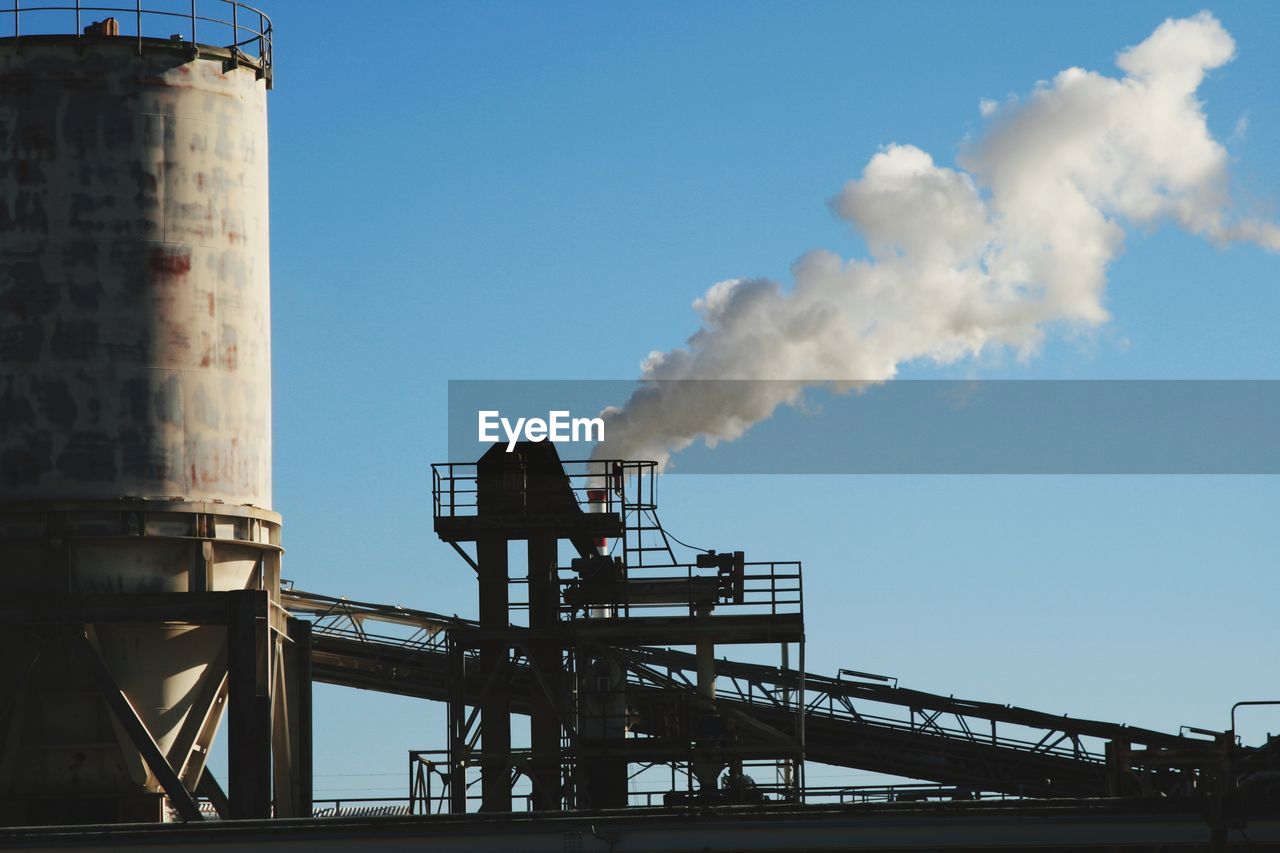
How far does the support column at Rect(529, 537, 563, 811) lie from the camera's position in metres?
37.6

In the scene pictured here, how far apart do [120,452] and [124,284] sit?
8.14 feet

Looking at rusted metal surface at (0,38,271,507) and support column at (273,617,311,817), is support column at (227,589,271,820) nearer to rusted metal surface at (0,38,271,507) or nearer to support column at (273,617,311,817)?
rusted metal surface at (0,38,271,507)

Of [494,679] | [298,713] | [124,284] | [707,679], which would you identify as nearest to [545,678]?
[494,679]

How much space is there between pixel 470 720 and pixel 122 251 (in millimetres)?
9979

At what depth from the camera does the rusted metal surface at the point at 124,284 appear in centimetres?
3344

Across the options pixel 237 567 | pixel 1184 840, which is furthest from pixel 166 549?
pixel 1184 840

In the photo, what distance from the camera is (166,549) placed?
33.7 m

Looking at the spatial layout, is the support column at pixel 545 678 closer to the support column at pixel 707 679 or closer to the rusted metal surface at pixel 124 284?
the support column at pixel 707 679

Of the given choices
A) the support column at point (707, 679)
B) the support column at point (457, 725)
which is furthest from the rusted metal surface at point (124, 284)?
the support column at point (707, 679)

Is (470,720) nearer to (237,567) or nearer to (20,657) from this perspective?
(237,567)

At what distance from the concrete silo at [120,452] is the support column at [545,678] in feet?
17.4

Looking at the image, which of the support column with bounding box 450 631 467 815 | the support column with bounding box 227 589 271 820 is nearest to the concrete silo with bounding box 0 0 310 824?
the support column with bounding box 227 589 271 820

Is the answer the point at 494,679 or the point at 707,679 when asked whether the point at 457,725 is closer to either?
the point at 494,679

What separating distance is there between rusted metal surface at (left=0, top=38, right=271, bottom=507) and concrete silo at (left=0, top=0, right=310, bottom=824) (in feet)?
0.11
